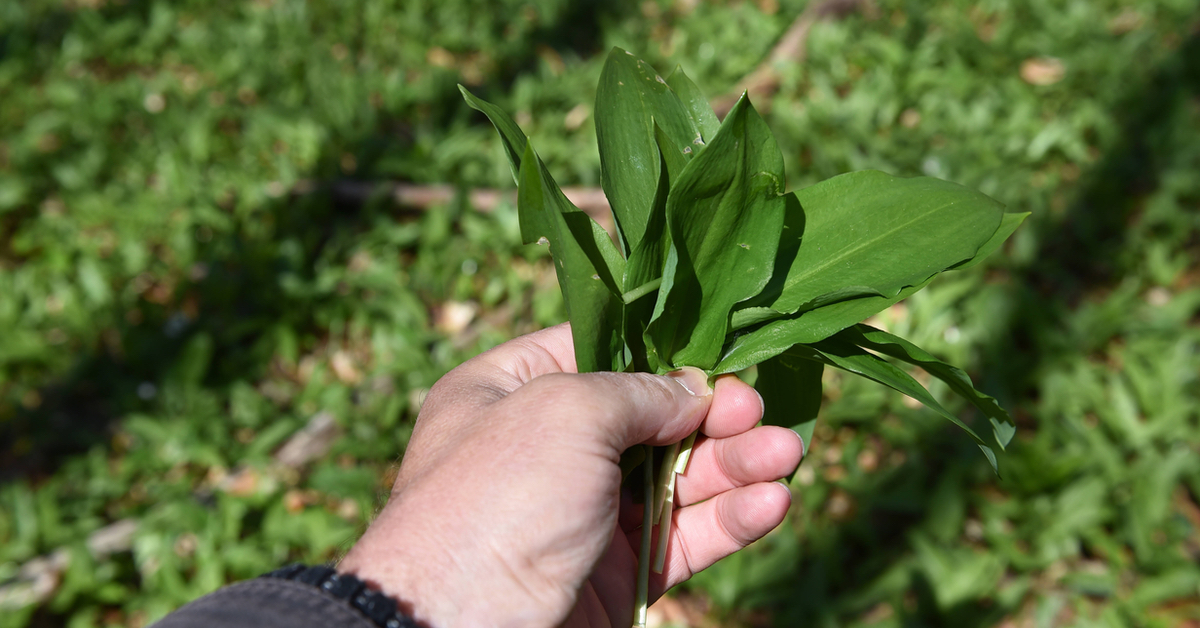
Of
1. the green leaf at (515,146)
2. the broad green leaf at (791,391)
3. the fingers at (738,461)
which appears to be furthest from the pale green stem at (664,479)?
the green leaf at (515,146)

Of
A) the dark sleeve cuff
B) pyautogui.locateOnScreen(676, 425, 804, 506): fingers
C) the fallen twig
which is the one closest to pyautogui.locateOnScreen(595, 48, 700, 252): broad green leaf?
pyautogui.locateOnScreen(676, 425, 804, 506): fingers

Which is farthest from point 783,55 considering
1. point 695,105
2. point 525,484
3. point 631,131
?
point 525,484

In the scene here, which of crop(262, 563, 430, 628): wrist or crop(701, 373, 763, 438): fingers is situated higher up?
crop(262, 563, 430, 628): wrist

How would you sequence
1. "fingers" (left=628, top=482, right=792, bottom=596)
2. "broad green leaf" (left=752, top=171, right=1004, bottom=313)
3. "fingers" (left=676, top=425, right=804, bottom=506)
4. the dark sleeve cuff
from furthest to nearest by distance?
"fingers" (left=628, top=482, right=792, bottom=596) → "fingers" (left=676, top=425, right=804, bottom=506) → "broad green leaf" (left=752, top=171, right=1004, bottom=313) → the dark sleeve cuff

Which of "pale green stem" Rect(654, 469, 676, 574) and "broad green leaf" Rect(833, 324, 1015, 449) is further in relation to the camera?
"pale green stem" Rect(654, 469, 676, 574)

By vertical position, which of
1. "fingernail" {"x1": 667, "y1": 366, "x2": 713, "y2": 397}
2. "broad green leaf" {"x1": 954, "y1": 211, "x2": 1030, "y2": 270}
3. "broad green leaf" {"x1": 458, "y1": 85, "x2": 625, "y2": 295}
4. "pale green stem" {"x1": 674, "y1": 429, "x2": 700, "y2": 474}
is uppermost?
"broad green leaf" {"x1": 458, "y1": 85, "x2": 625, "y2": 295}

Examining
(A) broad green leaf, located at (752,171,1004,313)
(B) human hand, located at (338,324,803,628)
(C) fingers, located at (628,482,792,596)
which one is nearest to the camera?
(B) human hand, located at (338,324,803,628)

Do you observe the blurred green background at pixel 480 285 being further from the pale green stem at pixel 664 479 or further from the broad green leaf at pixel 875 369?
the broad green leaf at pixel 875 369

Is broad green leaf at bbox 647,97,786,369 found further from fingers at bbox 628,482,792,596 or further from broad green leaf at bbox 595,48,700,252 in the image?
fingers at bbox 628,482,792,596
